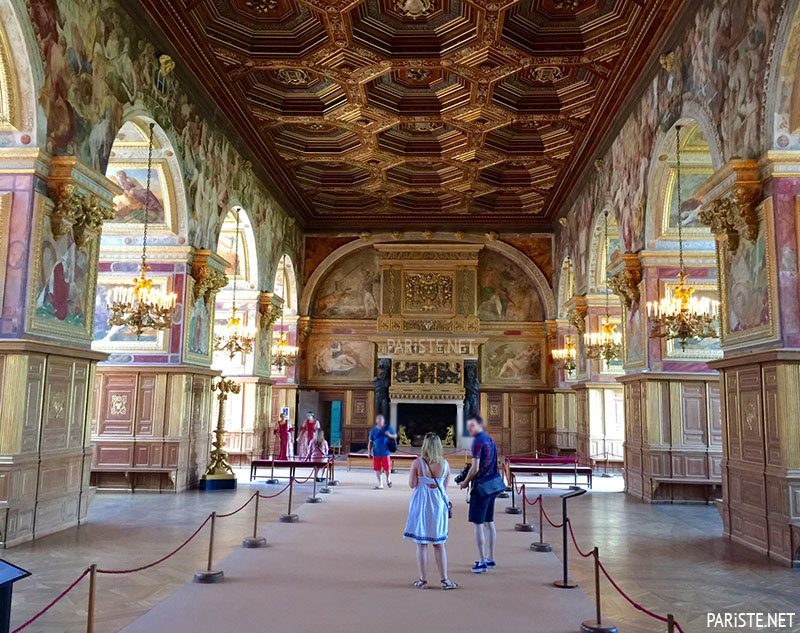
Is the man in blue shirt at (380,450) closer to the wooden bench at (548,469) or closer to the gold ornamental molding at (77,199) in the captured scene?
the wooden bench at (548,469)

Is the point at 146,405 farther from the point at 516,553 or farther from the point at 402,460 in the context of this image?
the point at 402,460

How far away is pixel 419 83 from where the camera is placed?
15836 mm

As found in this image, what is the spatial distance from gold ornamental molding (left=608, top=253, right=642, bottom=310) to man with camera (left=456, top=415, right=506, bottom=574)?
26.0ft

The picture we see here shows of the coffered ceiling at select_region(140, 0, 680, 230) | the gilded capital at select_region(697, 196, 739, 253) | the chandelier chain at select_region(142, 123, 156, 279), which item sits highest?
the coffered ceiling at select_region(140, 0, 680, 230)

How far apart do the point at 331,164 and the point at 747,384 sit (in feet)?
49.0

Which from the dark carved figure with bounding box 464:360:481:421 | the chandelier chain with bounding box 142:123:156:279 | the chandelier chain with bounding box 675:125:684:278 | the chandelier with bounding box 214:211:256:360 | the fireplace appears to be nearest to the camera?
the chandelier chain with bounding box 675:125:684:278

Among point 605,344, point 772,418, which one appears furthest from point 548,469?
point 772,418

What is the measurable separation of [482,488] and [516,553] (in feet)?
5.49

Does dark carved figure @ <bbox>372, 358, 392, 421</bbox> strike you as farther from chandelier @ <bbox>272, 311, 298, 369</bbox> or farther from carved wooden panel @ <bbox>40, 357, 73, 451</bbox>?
carved wooden panel @ <bbox>40, 357, 73, 451</bbox>

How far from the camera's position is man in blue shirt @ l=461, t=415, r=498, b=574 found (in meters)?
7.37

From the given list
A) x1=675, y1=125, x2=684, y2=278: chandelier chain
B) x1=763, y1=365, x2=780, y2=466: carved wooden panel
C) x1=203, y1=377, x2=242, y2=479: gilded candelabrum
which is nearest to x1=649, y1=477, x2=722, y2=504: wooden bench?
x1=675, y1=125, x2=684, y2=278: chandelier chain

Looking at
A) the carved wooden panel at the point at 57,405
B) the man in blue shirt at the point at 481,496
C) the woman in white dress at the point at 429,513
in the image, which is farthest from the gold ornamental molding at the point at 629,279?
the carved wooden panel at the point at 57,405

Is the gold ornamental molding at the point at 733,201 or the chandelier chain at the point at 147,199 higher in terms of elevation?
the chandelier chain at the point at 147,199

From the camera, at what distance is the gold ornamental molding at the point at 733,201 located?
8727mm
